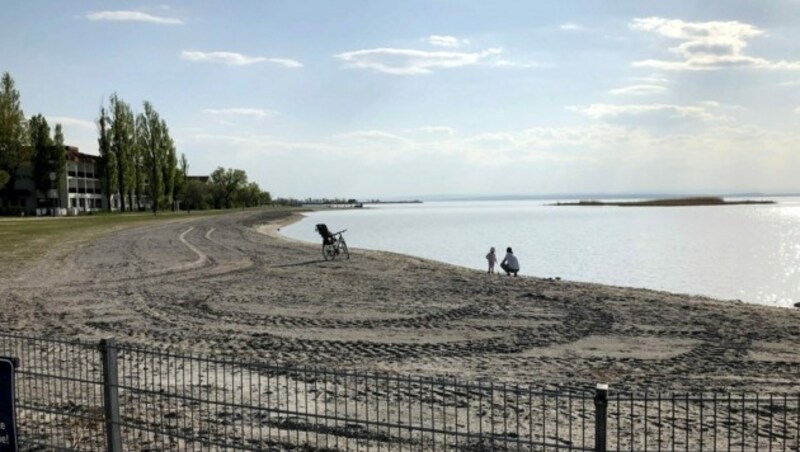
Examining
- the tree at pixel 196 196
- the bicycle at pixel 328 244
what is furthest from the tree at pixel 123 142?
the bicycle at pixel 328 244

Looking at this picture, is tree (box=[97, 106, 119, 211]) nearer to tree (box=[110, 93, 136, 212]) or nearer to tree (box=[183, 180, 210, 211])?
tree (box=[110, 93, 136, 212])

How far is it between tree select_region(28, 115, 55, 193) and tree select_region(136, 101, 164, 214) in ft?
46.0

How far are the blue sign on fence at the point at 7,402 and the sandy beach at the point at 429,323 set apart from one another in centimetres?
554

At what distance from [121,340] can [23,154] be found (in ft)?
267

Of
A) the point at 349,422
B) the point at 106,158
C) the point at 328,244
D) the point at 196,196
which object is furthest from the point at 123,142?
the point at 349,422

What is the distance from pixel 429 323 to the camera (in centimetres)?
1351

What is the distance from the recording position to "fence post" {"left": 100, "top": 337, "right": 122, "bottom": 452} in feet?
16.6

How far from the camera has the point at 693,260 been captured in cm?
3922

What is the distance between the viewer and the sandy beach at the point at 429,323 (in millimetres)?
9773

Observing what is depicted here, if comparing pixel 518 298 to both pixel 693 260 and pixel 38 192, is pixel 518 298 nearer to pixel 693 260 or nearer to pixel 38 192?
pixel 693 260

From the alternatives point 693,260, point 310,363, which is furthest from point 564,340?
point 693,260

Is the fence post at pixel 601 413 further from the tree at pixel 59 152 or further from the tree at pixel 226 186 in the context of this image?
the tree at pixel 226 186

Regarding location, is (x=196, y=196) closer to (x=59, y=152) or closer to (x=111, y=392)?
(x=59, y=152)

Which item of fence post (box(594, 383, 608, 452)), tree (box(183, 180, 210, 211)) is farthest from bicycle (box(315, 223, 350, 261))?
tree (box(183, 180, 210, 211))
